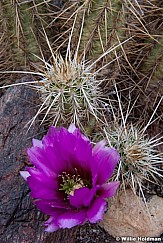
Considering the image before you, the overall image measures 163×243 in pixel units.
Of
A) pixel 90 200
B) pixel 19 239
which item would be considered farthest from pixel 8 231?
pixel 90 200

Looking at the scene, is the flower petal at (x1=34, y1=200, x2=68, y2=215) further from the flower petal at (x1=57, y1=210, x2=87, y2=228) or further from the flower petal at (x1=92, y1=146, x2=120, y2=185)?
the flower petal at (x1=92, y1=146, x2=120, y2=185)

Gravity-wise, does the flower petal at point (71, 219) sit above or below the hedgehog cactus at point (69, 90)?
below

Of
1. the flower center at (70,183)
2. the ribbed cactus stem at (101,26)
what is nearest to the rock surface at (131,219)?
the flower center at (70,183)

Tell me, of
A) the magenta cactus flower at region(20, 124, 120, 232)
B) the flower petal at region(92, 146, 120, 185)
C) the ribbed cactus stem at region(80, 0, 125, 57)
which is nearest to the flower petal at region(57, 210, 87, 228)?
the magenta cactus flower at region(20, 124, 120, 232)

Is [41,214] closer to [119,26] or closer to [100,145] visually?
[100,145]

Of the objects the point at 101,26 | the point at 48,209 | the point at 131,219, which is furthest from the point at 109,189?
the point at 101,26

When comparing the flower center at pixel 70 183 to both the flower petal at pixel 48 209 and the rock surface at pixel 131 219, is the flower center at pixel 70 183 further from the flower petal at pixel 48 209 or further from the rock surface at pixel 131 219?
the rock surface at pixel 131 219

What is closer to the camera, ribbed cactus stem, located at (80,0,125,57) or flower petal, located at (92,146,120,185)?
flower petal, located at (92,146,120,185)
